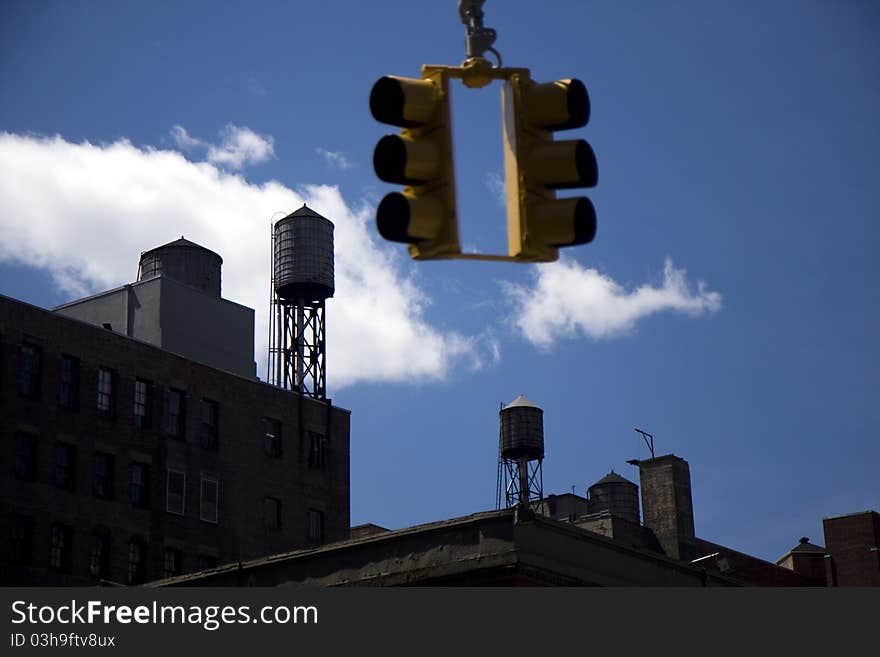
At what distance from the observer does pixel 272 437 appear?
192 feet

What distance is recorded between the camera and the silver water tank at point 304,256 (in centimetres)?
6488

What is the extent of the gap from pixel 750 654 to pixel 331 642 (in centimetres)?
708

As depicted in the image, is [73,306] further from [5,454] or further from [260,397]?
[5,454]

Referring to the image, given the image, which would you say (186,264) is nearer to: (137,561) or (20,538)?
(137,561)

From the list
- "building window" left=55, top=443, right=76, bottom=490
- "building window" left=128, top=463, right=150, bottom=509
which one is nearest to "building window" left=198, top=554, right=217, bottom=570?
"building window" left=128, top=463, right=150, bottom=509

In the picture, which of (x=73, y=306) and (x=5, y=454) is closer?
(x=5, y=454)

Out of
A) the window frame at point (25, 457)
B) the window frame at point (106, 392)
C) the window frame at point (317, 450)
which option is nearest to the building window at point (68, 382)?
the window frame at point (106, 392)

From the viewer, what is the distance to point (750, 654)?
24.6 m

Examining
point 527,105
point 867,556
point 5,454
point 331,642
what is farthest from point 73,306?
point 527,105

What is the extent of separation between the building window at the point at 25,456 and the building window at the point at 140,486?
14.0ft

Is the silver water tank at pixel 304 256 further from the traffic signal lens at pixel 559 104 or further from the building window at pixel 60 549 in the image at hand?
the traffic signal lens at pixel 559 104

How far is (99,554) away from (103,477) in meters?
2.80

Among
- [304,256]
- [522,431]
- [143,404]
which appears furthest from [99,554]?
[522,431]

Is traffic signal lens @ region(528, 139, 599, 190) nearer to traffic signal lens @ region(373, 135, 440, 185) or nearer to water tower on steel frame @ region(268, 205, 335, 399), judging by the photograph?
traffic signal lens @ region(373, 135, 440, 185)
